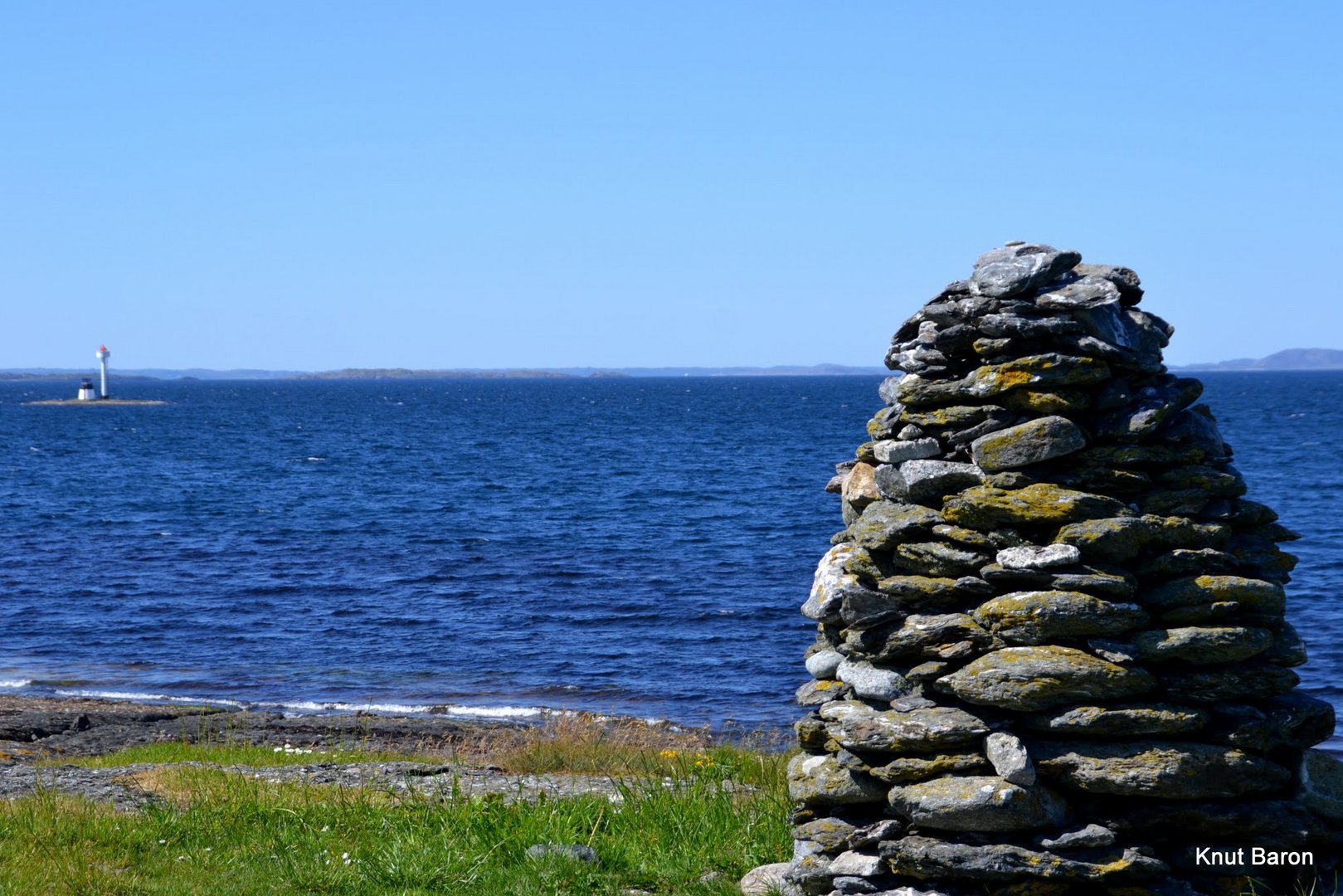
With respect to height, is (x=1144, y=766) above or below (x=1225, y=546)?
below

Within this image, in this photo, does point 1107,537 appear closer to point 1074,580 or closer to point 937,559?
point 1074,580

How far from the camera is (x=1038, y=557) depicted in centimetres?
750

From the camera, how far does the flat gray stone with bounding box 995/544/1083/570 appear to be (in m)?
7.43

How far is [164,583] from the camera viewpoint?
35562mm

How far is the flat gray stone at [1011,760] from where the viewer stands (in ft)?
23.6

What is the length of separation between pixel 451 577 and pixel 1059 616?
30839mm

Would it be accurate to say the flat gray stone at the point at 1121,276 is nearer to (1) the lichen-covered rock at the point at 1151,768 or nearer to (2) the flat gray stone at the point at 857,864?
(1) the lichen-covered rock at the point at 1151,768

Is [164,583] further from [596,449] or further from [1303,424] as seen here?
[1303,424]

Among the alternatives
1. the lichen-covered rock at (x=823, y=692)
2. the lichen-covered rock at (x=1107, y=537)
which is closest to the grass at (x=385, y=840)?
the lichen-covered rock at (x=823, y=692)

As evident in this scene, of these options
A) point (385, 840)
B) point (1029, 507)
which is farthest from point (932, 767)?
point (385, 840)

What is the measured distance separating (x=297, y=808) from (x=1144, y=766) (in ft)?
22.1

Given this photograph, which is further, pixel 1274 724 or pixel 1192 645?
pixel 1274 724

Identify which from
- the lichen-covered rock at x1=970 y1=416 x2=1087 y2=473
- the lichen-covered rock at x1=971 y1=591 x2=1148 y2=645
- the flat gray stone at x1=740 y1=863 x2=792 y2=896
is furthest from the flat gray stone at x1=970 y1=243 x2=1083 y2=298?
the flat gray stone at x1=740 y1=863 x2=792 y2=896

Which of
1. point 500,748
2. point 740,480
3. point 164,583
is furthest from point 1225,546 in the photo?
point 740,480
